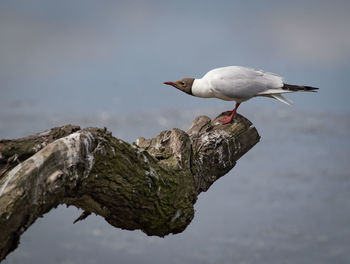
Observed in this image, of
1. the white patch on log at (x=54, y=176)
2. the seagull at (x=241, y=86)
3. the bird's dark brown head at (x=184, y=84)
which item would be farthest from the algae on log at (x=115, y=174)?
the bird's dark brown head at (x=184, y=84)

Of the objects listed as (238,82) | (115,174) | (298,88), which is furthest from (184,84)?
(115,174)

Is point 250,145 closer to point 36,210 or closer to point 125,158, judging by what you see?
point 125,158

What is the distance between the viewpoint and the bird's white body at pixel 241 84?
25.3ft

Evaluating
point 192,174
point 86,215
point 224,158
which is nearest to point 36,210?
point 86,215

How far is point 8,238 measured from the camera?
451cm

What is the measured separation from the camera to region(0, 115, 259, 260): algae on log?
15.0 ft

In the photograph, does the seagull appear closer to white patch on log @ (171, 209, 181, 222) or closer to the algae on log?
the algae on log

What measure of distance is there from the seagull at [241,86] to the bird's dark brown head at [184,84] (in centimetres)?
30

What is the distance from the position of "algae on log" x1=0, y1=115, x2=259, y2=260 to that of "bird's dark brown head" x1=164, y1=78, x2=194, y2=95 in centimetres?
105

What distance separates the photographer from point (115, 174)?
5363 millimetres

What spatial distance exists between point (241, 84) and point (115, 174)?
3141 millimetres

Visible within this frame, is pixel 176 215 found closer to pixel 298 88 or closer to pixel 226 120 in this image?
pixel 226 120

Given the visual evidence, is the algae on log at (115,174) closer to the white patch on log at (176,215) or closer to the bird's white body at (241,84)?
the white patch on log at (176,215)

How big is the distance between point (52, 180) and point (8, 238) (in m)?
0.65
